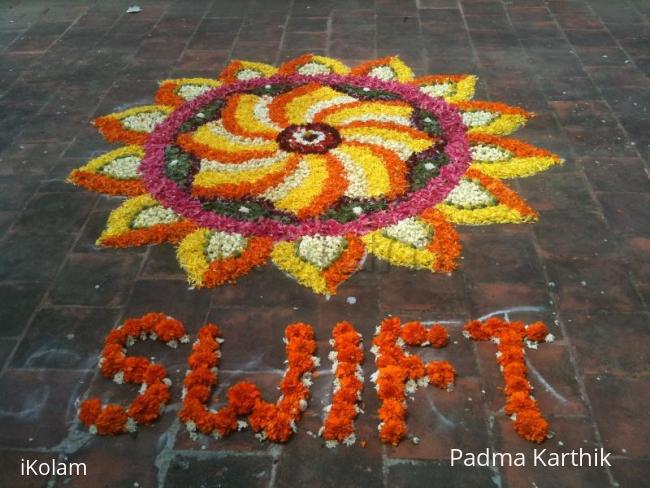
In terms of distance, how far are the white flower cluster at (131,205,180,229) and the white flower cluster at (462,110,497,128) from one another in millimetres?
2811

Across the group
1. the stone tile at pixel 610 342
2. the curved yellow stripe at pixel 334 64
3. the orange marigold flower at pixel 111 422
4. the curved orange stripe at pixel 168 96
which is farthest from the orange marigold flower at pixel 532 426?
the curved orange stripe at pixel 168 96

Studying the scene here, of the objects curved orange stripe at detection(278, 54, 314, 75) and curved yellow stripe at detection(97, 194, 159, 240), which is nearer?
curved yellow stripe at detection(97, 194, 159, 240)

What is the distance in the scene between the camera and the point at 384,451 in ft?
10.1

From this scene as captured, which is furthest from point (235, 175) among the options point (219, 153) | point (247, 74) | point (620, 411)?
point (620, 411)

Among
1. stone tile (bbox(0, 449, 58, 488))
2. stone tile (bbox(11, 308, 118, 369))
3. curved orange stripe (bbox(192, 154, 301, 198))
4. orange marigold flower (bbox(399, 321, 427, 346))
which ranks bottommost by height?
stone tile (bbox(0, 449, 58, 488))

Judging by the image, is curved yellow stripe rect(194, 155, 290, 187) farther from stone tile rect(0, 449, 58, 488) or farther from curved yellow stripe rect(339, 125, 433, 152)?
stone tile rect(0, 449, 58, 488)

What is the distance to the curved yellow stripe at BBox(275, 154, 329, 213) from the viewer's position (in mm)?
4539

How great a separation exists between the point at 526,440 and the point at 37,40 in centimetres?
739

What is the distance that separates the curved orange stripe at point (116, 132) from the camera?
213 inches

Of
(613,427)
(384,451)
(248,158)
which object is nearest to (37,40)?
(248,158)

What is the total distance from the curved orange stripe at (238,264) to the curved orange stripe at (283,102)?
5.52 feet

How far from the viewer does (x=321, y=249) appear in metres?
4.15

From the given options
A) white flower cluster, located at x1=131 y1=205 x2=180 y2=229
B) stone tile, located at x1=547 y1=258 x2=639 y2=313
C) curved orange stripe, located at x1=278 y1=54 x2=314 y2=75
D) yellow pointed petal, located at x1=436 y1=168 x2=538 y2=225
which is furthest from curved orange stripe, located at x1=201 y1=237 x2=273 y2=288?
curved orange stripe, located at x1=278 y1=54 x2=314 y2=75

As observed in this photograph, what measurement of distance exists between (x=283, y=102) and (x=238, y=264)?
7.63 ft
